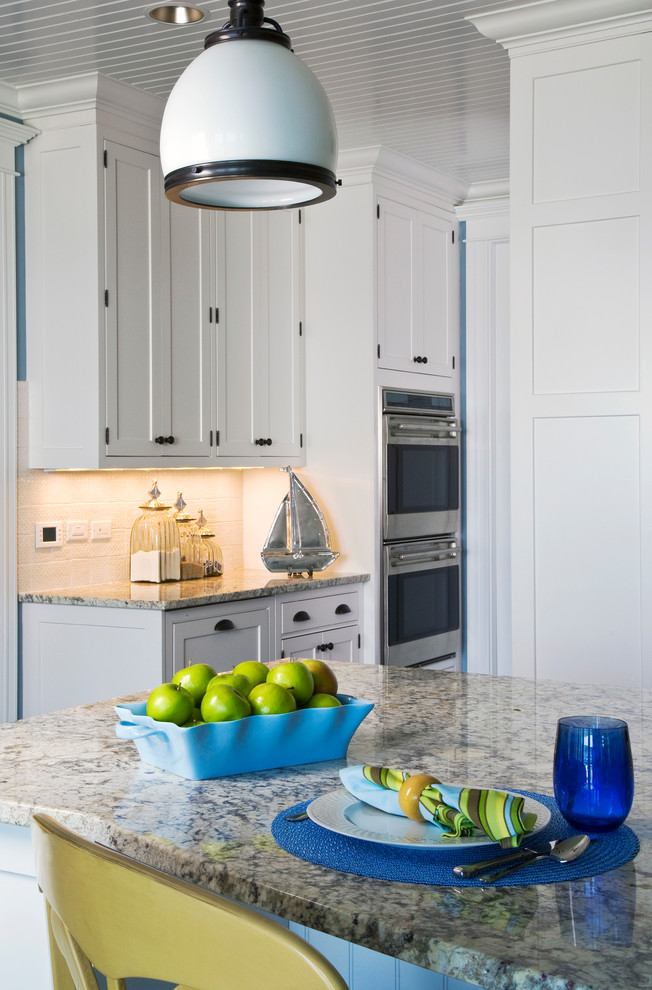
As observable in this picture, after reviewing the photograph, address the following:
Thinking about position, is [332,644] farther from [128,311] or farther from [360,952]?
[360,952]

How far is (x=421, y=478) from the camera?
Answer: 4.58 meters

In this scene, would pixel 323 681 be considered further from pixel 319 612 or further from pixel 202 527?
pixel 202 527

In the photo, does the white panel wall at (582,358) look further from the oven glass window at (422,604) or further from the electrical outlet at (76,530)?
the electrical outlet at (76,530)

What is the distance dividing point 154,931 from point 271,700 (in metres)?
0.63

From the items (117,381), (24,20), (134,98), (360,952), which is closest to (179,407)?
(117,381)

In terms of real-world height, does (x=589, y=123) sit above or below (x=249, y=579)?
above

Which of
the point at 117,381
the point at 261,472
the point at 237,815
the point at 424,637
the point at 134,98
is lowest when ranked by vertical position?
the point at 424,637

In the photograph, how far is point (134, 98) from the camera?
3.57 m

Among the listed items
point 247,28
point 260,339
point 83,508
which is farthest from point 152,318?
point 247,28

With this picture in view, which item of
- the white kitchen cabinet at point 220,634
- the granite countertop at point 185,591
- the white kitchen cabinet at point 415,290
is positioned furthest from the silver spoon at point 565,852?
the white kitchen cabinet at point 415,290

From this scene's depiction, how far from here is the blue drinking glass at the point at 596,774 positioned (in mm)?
1166

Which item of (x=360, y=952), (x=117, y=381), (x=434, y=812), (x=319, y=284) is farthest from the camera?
(x=319, y=284)

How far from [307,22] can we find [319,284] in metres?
1.48

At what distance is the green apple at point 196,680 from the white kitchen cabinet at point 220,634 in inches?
64.5
